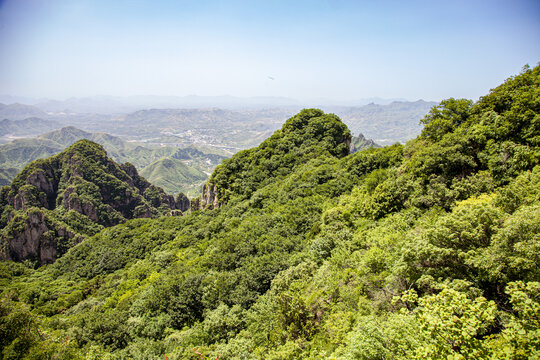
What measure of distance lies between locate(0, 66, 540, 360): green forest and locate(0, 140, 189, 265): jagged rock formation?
50.4 m

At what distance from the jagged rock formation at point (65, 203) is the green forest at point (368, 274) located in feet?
165

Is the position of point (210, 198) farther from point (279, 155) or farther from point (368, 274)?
point (368, 274)

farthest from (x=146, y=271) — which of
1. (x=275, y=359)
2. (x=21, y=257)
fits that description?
(x=21, y=257)

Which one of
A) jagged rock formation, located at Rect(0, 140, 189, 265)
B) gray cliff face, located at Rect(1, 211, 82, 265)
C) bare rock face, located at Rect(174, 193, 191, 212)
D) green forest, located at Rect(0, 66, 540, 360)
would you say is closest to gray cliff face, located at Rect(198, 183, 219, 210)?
green forest, located at Rect(0, 66, 540, 360)

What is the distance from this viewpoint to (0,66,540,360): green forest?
10.3 meters

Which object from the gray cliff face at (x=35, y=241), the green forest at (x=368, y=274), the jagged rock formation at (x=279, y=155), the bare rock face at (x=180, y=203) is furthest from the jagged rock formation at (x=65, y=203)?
the jagged rock formation at (x=279, y=155)

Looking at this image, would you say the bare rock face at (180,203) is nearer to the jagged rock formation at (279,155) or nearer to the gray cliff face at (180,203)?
the gray cliff face at (180,203)

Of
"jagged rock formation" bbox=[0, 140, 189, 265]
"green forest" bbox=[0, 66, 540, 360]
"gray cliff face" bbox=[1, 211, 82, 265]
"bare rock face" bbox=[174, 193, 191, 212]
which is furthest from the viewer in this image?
"bare rock face" bbox=[174, 193, 191, 212]

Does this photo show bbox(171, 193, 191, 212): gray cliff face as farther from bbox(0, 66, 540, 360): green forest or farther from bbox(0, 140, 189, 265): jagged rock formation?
bbox(0, 66, 540, 360): green forest

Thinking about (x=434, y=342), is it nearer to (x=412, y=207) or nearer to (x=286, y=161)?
(x=412, y=207)

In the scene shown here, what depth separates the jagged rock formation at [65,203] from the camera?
87.7 metres

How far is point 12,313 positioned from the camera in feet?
57.4

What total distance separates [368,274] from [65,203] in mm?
138573

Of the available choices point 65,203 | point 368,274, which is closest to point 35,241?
point 65,203
